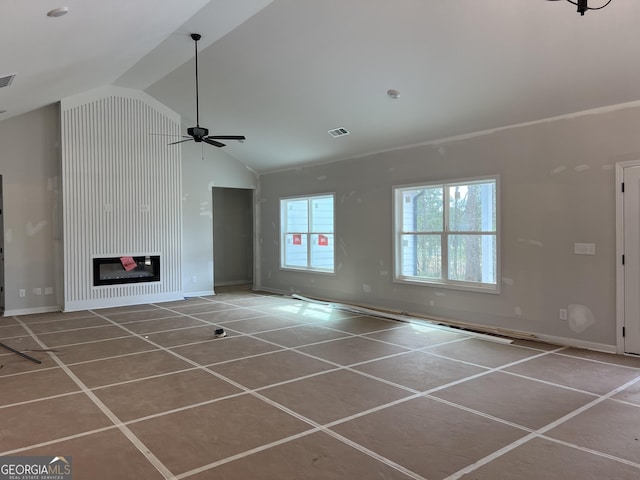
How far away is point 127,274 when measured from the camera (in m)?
8.55

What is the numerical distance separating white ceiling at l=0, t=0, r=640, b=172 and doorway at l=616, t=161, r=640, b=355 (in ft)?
2.78

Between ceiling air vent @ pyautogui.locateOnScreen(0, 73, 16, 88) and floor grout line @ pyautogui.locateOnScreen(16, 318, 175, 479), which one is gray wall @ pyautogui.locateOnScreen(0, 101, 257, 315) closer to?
ceiling air vent @ pyautogui.locateOnScreen(0, 73, 16, 88)

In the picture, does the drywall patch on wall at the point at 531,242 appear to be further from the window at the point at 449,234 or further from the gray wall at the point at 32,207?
the gray wall at the point at 32,207

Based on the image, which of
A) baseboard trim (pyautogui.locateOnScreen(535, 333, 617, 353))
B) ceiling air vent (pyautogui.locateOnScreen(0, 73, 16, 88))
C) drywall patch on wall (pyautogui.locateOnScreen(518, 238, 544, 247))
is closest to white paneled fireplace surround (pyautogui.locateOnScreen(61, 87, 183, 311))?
ceiling air vent (pyautogui.locateOnScreen(0, 73, 16, 88))

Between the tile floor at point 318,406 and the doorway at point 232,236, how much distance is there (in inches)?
209

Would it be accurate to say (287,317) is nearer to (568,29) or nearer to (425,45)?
(425,45)

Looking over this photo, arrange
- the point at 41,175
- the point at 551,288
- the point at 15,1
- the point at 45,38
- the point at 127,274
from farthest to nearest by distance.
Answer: the point at 127,274 < the point at 41,175 < the point at 551,288 < the point at 45,38 < the point at 15,1

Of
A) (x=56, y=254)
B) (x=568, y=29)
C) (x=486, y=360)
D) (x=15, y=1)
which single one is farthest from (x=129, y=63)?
(x=486, y=360)

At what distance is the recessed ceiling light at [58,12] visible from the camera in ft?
11.3

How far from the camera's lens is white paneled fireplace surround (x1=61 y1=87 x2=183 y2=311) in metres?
7.95

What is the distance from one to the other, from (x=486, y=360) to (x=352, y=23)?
12.7 ft

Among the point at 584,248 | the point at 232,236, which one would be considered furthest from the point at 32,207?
the point at 584,248

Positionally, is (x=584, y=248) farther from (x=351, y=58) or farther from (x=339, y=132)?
(x=339, y=132)

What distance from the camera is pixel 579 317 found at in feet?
17.3
